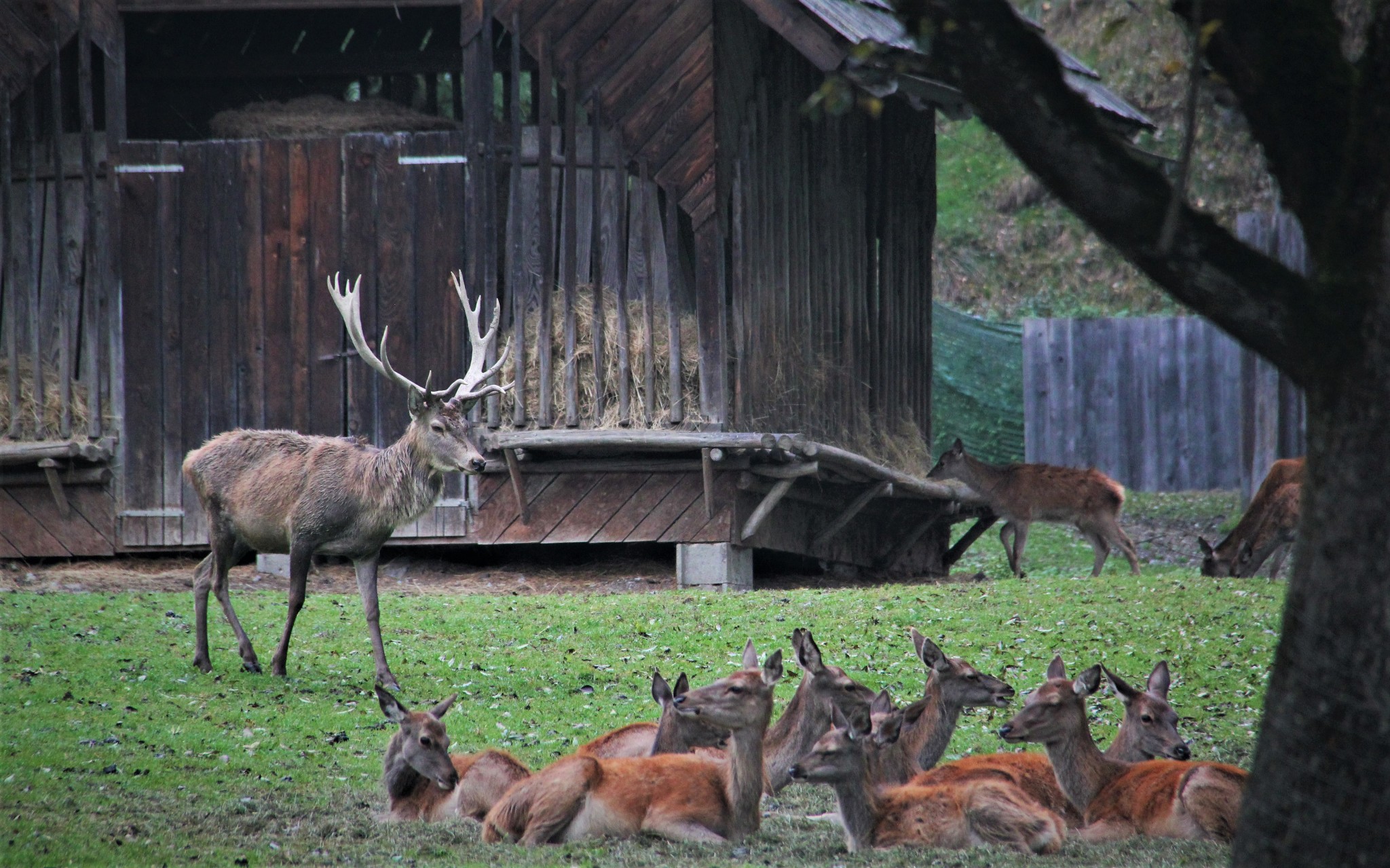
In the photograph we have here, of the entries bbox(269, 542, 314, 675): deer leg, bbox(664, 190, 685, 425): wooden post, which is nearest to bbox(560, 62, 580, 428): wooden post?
bbox(664, 190, 685, 425): wooden post

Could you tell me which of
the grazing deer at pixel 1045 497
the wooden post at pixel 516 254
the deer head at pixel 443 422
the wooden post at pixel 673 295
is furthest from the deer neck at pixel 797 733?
the grazing deer at pixel 1045 497

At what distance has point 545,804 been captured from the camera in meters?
6.83

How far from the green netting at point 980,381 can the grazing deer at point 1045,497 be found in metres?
8.30

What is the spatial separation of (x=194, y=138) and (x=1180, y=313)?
66.4ft

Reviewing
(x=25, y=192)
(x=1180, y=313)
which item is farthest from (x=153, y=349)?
(x=1180, y=313)

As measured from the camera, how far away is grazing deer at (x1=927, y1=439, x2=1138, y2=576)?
58.8ft

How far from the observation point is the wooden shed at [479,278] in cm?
1451

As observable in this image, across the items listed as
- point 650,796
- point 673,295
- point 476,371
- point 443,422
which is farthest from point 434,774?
point 673,295

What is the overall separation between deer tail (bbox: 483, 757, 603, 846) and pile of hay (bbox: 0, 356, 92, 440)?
944 centimetres

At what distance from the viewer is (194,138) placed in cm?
1752

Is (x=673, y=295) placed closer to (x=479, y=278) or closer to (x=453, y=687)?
(x=479, y=278)

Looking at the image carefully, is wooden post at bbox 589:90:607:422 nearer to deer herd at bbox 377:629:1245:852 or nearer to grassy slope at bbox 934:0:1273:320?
deer herd at bbox 377:629:1245:852

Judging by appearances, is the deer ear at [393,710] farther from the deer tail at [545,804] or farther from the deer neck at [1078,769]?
the deer neck at [1078,769]

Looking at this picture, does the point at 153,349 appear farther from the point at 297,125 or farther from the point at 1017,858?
the point at 1017,858
